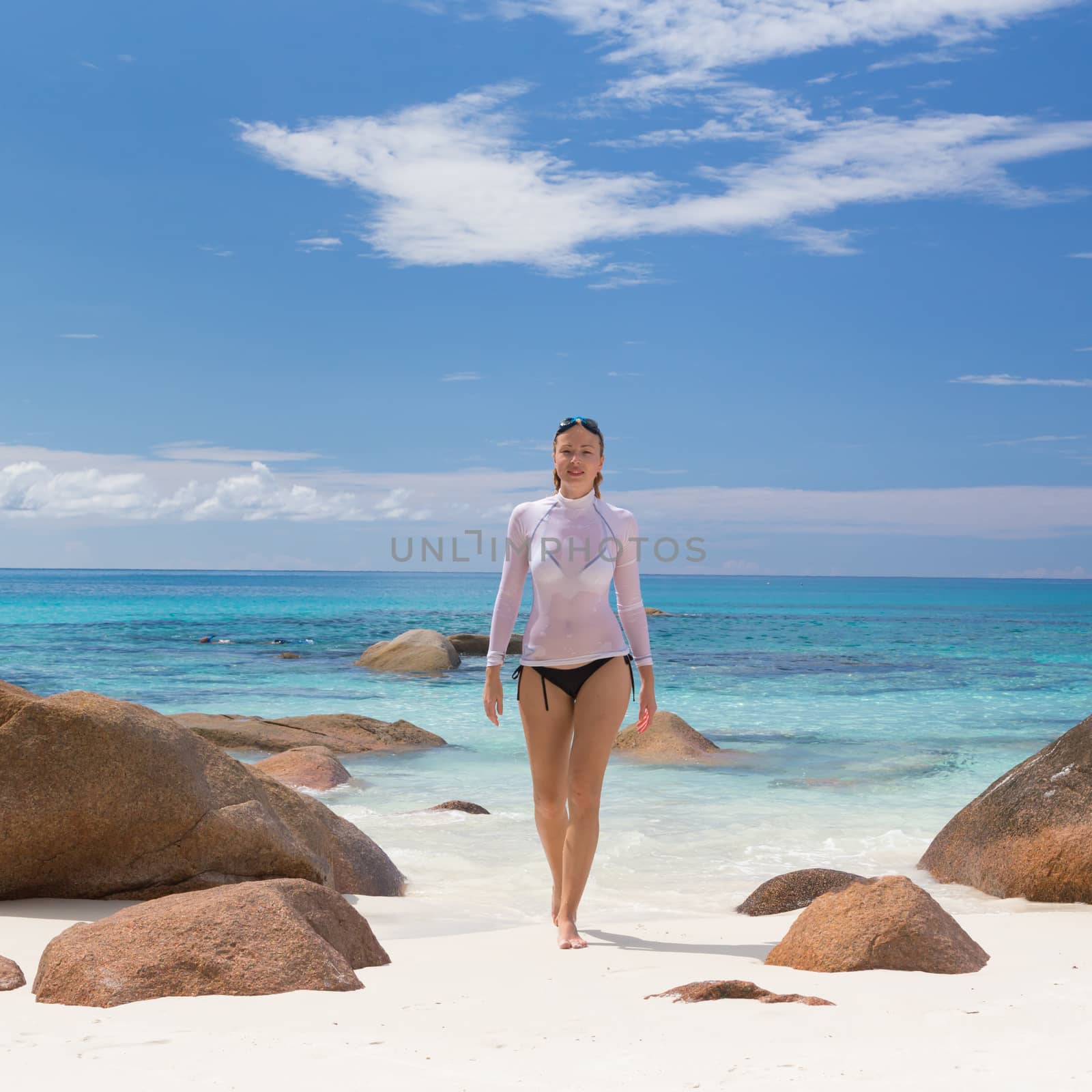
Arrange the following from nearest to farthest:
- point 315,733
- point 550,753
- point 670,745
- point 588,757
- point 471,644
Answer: point 588,757 → point 550,753 → point 670,745 → point 315,733 → point 471,644

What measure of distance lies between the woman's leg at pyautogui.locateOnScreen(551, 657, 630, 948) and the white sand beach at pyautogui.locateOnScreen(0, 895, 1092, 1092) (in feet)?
1.58

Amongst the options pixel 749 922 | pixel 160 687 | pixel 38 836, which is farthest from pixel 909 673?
pixel 38 836

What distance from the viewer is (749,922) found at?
17.8 ft

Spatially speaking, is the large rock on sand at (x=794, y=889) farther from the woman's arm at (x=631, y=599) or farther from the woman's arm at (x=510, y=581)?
the woman's arm at (x=510, y=581)

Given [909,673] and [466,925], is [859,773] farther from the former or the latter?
[909,673]

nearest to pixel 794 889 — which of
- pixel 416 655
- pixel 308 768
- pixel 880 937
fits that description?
pixel 880 937

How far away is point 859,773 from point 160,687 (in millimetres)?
13916

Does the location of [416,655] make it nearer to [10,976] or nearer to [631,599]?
[631,599]

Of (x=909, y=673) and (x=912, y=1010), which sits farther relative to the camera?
(x=909, y=673)

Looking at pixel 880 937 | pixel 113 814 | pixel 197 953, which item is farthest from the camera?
pixel 113 814

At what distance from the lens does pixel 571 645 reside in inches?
191

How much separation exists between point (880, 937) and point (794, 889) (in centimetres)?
192

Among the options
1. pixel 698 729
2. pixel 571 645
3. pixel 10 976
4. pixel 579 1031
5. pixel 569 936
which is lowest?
pixel 698 729

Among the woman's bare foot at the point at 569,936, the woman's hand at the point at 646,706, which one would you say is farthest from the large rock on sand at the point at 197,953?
the woman's hand at the point at 646,706
